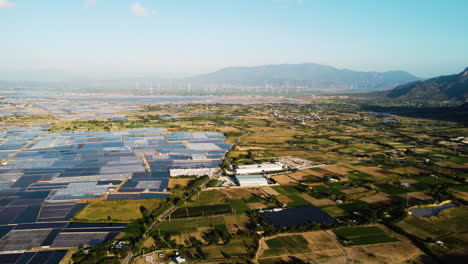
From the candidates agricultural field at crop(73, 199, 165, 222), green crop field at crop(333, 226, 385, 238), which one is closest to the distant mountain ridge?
green crop field at crop(333, 226, 385, 238)

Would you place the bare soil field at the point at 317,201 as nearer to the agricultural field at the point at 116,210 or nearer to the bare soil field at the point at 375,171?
the bare soil field at the point at 375,171

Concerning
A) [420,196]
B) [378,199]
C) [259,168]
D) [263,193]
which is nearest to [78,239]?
[263,193]

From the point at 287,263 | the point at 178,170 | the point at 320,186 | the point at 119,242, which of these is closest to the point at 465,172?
the point at 320,186

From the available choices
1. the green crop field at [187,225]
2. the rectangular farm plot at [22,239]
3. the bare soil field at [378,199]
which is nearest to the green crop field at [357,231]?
the bare soil field at [378,199]

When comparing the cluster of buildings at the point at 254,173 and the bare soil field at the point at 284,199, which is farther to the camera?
the cluster of buildings at the point at 254,173

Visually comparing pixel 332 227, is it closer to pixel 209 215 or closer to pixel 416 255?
pixel 416 255

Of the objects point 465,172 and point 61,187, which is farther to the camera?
point 465,172

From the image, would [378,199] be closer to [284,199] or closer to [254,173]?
[284,199]
